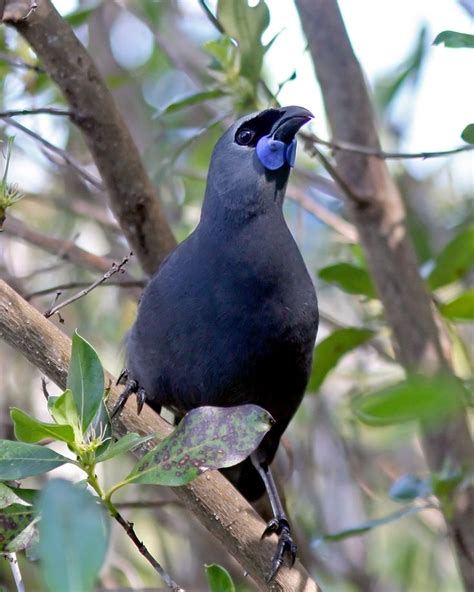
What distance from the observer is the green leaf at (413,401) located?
0.83 metres

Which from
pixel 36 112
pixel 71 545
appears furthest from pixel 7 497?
pixel 36 112

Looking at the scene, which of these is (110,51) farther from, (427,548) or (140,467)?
(140,467)

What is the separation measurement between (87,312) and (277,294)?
1.89 meters

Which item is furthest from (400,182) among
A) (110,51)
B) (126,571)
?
(126,571)

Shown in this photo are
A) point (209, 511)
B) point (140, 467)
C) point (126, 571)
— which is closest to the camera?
point (140, 467)

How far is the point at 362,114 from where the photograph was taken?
2756 mm

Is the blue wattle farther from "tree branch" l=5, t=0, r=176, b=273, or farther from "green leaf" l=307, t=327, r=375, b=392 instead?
"green leaf" l=307, t=327, r=375, b=392

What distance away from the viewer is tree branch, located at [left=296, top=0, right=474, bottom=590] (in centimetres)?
259

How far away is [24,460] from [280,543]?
2.47 ft

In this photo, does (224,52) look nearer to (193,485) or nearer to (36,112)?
(36,112)

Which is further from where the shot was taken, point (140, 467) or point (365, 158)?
point (365, 158)

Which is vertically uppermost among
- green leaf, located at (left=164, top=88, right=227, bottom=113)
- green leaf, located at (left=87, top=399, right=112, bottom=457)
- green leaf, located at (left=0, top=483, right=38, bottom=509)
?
green leaf, located at (left=164, top=88, right=227, bottom=113)

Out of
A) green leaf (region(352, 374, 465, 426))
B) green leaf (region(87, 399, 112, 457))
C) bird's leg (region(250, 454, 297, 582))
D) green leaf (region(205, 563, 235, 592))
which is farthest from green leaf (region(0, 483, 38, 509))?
green leaf (region(352, 374, 465, 426))

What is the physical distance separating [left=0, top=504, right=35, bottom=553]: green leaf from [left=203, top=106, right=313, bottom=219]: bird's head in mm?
1114
